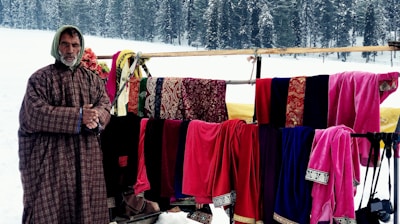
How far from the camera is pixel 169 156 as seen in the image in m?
3.37

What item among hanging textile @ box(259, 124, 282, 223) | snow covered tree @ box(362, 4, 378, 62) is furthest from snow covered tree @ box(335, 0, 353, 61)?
hanging textile @ box(259, 124, 282, 223)

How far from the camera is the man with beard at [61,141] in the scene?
113 inches

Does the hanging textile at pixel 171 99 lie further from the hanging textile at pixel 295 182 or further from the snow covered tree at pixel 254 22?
the snow covered tree at pixel 254 22

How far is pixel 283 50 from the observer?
3.18 metres

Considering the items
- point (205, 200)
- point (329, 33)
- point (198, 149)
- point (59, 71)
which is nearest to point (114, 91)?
point (59, 71)

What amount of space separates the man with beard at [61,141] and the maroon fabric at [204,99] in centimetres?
82

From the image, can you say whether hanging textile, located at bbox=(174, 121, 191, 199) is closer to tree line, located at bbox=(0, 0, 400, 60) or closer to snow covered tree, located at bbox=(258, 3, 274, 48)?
tree line, located at bbox=(0, 0, 400, 60)

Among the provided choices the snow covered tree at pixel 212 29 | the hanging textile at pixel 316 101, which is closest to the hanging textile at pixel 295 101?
the hanging textile at pixel 316 101

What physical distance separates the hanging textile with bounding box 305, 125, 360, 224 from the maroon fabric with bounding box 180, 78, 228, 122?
4.06 feet

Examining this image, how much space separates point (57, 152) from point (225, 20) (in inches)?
2049

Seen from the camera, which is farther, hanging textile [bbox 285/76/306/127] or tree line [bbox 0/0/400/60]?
tree line [bbox 0/0/400/60]

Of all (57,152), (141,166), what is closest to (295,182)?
(141,166)

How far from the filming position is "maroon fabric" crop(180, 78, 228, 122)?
11.6ft

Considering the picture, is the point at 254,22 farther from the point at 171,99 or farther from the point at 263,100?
the point at 263,100
